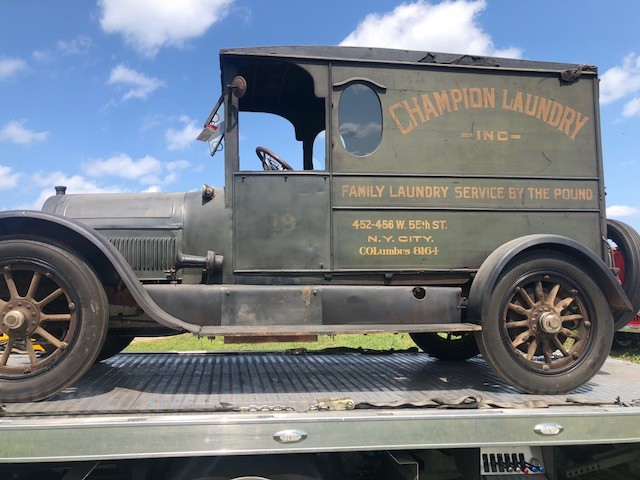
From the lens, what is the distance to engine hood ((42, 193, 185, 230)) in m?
3.90

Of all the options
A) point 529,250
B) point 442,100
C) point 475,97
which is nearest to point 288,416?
point 529,250

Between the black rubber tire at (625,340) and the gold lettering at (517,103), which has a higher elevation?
the gold lettering at (517,103)

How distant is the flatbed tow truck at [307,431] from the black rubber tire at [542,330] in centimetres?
16

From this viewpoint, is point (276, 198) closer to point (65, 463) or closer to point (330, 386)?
point (330, 386)

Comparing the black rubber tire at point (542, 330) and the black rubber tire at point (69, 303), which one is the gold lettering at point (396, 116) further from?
the black rubber tire at point (69, 303)

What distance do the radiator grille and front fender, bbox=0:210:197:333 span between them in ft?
1.62

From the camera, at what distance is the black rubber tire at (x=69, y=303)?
3.11 m

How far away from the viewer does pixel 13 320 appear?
3076 mm

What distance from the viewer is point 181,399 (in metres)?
3.09

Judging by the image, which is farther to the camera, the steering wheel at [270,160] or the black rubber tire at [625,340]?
the black rubber tire at [625,340]

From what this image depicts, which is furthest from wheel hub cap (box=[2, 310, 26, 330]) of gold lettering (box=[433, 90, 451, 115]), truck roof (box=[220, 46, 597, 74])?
gold lettering (box=[433, 90, 451, 115])

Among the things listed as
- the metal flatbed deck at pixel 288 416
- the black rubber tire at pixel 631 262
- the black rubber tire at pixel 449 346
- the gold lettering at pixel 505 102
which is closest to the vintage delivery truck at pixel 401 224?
the gold lettering at pixel 505 102

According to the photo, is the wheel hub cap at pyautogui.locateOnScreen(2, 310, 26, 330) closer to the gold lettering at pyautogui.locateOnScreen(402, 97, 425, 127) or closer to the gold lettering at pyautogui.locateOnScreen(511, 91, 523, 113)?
the gold lettering at pyautogui.locateOnScreen(402, 97, 425, 127)

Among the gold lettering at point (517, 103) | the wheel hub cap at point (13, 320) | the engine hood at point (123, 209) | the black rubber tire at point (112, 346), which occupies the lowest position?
the black rubber tire at point (112, 346)
